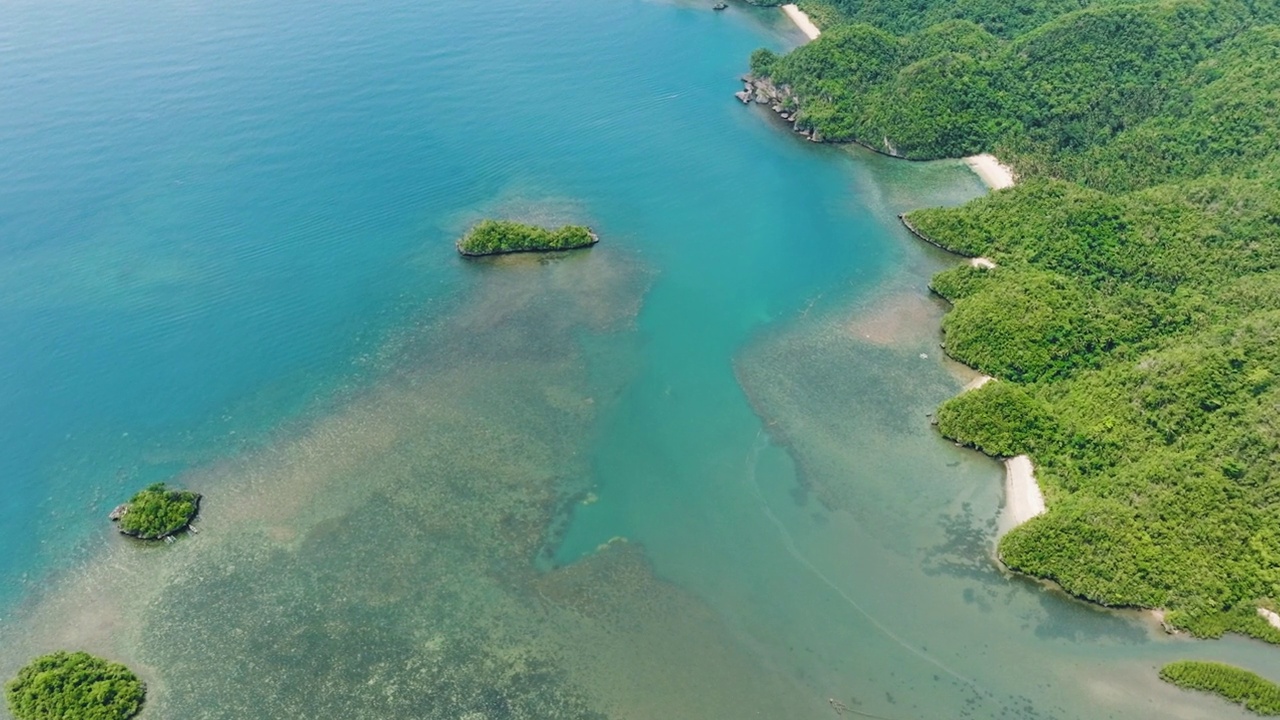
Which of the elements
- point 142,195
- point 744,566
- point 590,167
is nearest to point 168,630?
point 744,566

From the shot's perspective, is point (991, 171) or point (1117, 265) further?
point (991, 171)

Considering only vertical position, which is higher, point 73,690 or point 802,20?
point 802,20

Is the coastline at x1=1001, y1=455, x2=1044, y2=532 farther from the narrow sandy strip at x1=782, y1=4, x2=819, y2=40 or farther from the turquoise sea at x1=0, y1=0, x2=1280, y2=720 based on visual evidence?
the narrow sandy strip at x1=782, y1=4, x2=819, y2=40

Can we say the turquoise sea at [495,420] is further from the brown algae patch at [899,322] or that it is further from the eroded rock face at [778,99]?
the eroded rock face at [778,99]

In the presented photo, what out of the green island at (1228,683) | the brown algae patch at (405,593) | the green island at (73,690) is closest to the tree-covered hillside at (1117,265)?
the green island at (1228,683)

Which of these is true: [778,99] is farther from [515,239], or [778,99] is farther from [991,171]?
[515,239]

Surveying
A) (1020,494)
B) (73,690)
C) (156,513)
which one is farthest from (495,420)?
(1020,494)
